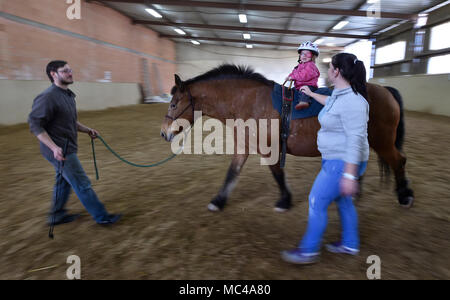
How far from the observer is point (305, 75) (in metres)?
2.80

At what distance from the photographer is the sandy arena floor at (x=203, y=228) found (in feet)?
6.70

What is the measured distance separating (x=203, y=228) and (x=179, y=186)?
129 centimetres

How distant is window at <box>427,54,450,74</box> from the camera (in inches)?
400

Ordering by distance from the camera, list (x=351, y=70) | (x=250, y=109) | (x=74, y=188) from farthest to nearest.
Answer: (x=250, y=109)
(x=74, y=188)
(x=351, y=70)

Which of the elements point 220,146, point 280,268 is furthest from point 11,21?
point 280,268

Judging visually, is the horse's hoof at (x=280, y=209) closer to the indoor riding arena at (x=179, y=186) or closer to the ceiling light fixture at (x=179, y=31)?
the indoor riding arena at (x=179, y=186)

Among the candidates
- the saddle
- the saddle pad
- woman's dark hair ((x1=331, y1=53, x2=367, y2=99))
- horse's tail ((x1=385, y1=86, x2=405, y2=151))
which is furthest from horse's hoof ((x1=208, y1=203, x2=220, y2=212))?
horse's tail ((x1=385, y1=86, x2=405, y2=151))

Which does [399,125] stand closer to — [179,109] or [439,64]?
[179,109]

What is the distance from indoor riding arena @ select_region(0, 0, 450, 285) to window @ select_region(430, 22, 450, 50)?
0.05m

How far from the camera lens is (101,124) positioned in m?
8.16

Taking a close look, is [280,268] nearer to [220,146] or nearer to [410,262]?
[410,262]

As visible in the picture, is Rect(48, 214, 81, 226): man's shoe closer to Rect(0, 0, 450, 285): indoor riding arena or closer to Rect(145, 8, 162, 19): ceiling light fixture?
Rect(0, 0, 450, 285): indoor riding arena

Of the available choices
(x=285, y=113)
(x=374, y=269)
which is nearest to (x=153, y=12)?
(x=285, y=113)
